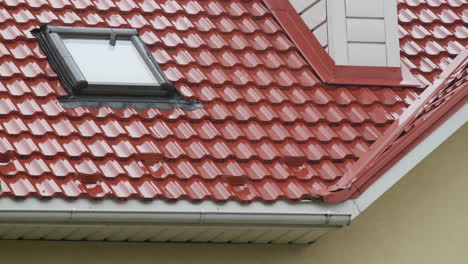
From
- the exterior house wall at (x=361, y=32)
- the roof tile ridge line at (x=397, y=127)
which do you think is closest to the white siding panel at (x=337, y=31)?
the exterior house wall at (x=361, y=32)

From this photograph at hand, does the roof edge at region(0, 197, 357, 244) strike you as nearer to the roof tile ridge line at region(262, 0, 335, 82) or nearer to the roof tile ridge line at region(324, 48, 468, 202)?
the roof tile ridge line at region(324, 48, 468, 202)

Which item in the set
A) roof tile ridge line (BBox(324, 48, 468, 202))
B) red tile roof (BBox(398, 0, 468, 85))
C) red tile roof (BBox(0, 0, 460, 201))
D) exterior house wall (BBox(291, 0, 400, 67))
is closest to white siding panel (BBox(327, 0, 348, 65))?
exterior house wall (BBox(291, 0, 400, 67))

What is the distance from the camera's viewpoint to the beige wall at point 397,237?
955 centimetres

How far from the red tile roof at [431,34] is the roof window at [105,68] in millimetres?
2061

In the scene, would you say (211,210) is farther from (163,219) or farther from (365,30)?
(365,30)

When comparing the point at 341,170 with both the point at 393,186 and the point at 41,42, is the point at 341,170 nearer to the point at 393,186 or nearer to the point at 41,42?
the point at 393,186

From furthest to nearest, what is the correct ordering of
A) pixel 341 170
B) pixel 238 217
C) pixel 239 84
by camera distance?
pixel 239 84 < pixel 341 170 < pixel 238 217

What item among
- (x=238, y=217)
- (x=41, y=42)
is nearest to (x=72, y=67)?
(x=41, y=42)

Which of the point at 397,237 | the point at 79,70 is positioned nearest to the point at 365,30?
the point at 397,237

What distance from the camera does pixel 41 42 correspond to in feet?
34.2

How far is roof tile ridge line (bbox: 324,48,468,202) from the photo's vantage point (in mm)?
9414

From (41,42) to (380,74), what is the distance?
8.93 ft

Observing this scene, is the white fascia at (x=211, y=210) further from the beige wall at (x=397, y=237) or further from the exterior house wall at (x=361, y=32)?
the exterior house wall at (x=361, y=32)

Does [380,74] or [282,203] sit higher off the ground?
[380,74]
